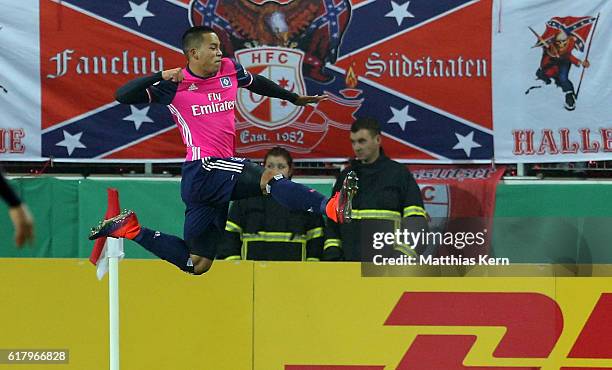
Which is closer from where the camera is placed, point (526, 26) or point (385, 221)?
point (385, 221)

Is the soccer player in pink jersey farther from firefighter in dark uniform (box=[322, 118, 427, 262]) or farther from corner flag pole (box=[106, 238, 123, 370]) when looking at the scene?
firefighter in dark uniform (box=[322, 118, 427, 262])

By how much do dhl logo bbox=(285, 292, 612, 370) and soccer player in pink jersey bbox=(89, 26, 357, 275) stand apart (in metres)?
1.23

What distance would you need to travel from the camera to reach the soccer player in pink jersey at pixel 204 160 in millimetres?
8977

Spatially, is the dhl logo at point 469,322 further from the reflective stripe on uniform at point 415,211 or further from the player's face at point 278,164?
the player's face at point 278,164

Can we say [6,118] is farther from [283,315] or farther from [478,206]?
[478,206]

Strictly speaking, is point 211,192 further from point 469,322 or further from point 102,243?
point 469,322

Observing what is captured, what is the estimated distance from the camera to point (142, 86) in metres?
8.91

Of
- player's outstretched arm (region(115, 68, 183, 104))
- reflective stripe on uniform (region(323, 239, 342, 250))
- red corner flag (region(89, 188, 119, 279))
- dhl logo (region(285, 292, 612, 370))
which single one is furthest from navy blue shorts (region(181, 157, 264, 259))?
dhl logo (region(285, 292, 612, 370))

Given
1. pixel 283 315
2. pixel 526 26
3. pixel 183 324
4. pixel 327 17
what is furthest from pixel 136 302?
pixel 526 26

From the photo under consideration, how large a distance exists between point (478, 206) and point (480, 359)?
1.78 meters

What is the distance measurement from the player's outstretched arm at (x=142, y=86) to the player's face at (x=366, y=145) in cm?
181

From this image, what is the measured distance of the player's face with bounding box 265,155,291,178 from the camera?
398 inches

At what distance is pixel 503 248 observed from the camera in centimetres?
1009

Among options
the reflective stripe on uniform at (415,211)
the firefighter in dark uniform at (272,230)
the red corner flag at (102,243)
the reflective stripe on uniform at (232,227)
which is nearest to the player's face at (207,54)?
the red corner flag at (102,243)
